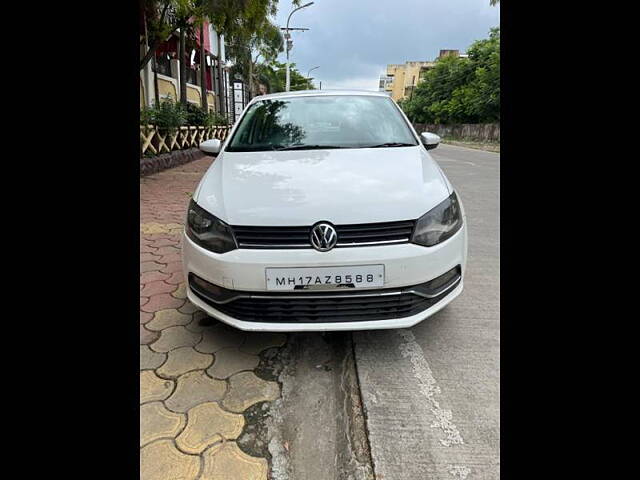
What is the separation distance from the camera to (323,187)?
190 centimetres

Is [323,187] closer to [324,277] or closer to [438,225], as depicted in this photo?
[324,277]

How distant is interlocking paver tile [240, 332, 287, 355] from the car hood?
0.76 meters

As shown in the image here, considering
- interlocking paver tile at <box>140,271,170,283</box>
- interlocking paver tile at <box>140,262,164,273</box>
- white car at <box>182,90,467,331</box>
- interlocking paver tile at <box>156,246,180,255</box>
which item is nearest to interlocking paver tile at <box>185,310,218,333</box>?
white car at <box>182,90,467,331</box>

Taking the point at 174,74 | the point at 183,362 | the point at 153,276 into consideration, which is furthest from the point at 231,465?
the point at 174,74

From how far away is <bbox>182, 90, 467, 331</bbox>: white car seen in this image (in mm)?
1720

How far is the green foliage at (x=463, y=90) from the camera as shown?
83.6 feet

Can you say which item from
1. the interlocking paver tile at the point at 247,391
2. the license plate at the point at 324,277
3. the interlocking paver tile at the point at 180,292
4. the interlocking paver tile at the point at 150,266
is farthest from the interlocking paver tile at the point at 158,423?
the interlocking paver tile at the point at 150,266
